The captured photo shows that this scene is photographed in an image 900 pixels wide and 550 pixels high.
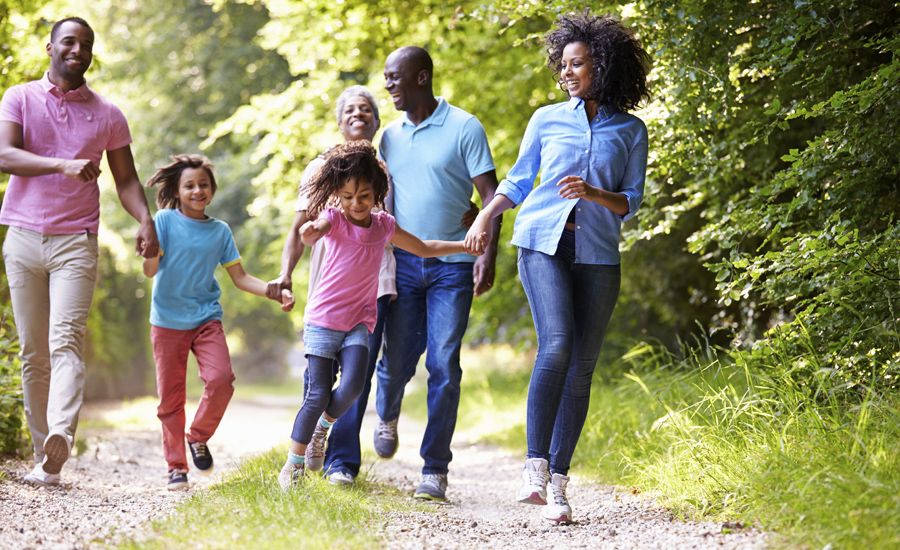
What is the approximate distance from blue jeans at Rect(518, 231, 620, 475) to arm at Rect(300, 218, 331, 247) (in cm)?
90

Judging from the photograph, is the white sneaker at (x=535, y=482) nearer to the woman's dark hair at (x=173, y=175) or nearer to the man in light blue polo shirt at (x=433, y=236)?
the man in light blue polo shirt at (x=433, y=236)

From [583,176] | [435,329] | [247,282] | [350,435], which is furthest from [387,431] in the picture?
[583,176]

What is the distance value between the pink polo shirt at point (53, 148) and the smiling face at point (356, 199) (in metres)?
1.45

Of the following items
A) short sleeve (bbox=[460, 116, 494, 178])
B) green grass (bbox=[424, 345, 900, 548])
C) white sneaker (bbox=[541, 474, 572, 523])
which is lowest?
white sneaker (bbox=[541, 474, 572, 523])

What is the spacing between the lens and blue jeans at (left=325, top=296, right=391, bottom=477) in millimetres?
5648

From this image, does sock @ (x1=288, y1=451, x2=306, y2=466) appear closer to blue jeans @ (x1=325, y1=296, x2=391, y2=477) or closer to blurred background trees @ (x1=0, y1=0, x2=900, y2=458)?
blue jeans @ (x1=325, y1=296, x2=391, y2=477)

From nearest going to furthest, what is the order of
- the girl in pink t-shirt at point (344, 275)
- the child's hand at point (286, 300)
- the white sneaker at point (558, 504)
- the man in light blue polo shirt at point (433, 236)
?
the white sneaker at point (558, 504) → the girl in pink t-shirt at point (344, 275) → the child's hand at point (286, 300) → the man in light blue polo shirt at point (433, 236)

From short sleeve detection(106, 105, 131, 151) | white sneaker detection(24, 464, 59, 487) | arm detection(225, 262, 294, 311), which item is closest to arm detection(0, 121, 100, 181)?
short sleeve detection(106, 105, 131, 151)

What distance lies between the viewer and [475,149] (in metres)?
5.64

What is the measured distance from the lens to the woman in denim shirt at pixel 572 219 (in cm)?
462

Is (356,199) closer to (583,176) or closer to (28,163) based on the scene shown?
(583,176)

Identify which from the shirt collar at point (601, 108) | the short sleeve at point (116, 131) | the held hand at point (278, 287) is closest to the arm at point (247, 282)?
the held hand at point (278, 287)

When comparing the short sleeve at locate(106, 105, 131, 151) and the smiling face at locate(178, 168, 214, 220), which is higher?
the short sleeve at locate(106, 105, 131, 151)

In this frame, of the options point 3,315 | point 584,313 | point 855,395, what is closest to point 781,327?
point 855,395
